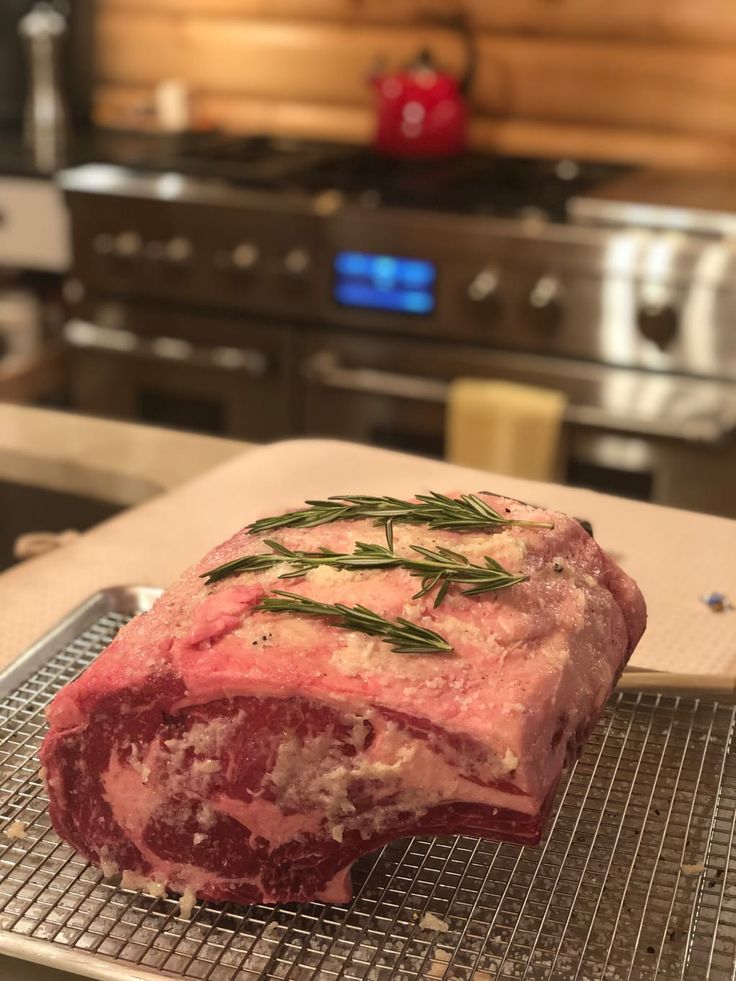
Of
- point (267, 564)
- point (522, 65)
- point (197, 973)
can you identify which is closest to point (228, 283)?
point (522, 65)

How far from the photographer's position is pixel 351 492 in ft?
4.72

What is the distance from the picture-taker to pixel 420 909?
2.84 feet

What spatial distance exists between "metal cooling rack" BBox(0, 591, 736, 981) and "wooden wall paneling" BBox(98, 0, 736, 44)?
2318 millimetres

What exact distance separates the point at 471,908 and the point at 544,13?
2602 mm

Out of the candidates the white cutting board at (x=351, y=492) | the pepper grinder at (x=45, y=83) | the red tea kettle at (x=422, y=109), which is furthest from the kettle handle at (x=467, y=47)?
the white cutting board at (x=351, y=492)

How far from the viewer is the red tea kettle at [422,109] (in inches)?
118

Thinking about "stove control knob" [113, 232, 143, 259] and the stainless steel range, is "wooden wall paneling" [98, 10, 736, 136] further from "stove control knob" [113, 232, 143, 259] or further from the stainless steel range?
"stove control knob" [113, 232, 143, 259]

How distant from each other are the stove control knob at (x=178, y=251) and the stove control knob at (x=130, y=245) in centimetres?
7

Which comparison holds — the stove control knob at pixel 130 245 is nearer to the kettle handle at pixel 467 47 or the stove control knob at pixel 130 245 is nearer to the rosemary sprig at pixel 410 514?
the kettle handle at pixel 467 47

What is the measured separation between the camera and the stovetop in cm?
267

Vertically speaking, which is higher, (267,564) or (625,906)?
(267,564)

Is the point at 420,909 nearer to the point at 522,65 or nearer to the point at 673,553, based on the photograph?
the point at 673,553

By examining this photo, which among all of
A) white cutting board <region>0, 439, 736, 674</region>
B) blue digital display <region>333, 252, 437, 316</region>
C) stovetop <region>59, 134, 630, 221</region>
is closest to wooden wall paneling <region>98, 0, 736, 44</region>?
stovetop <region>59, 134, 630, 221</region>

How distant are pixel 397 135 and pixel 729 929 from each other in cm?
250
